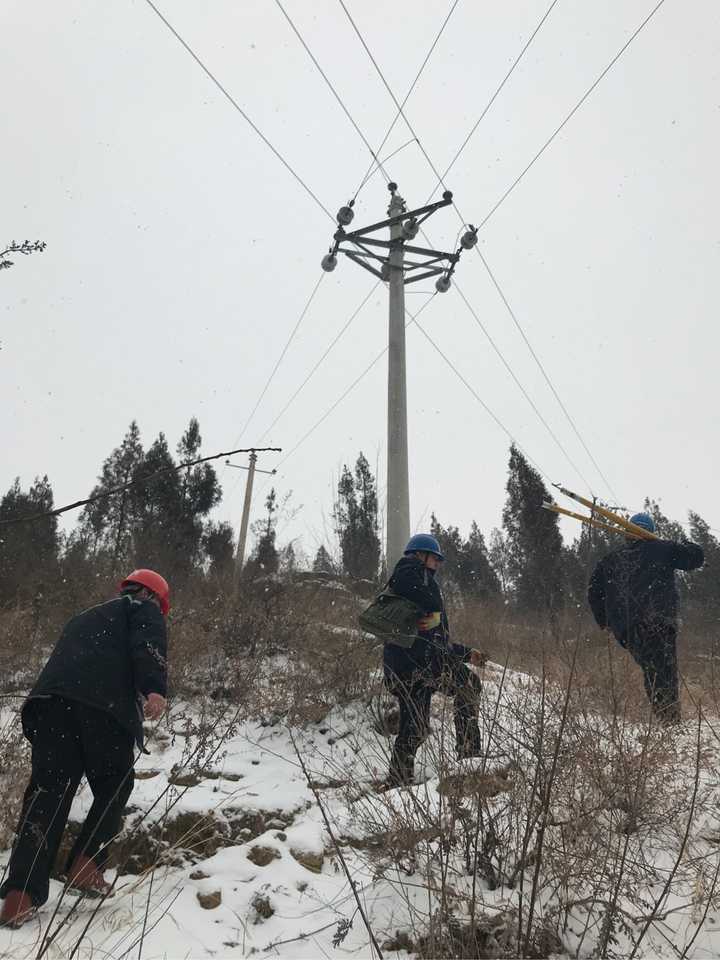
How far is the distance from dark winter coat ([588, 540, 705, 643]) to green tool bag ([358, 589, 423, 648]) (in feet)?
5.79

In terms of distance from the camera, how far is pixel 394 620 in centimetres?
364

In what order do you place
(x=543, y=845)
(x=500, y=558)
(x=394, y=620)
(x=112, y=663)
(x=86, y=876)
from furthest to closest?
(x=500, y=558), (x=394, y=620), (x=112, y=663), (x=86, y=876), (x=543, y=845)

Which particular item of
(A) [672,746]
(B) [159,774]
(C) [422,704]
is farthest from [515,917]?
(B) [159,774]

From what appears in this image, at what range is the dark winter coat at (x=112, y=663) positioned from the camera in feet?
8.30

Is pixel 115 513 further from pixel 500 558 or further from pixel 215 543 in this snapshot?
pixel 500 558

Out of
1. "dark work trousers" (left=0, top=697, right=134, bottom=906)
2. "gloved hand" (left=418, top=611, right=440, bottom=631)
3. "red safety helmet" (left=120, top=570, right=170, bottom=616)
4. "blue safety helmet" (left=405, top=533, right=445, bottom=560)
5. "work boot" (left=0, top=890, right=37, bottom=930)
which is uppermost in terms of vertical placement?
"blue safety helmet" (left=405, top=533, right=445, bottom=560)

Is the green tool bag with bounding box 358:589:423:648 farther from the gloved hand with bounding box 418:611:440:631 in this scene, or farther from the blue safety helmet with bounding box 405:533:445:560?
the blue safety helmet with bounding box 405:533:445:560

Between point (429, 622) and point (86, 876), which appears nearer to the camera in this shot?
point (86, 876)

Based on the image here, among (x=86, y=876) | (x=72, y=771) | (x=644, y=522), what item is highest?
(x=644, y=522)

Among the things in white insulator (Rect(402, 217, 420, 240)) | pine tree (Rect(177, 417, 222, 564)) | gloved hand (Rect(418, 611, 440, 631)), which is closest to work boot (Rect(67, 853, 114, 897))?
gloved hand (Rect(418, 611, 440, 631))

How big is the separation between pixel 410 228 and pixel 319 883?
720 cm

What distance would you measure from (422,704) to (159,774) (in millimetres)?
2010

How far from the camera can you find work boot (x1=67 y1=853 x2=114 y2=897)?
90.0 inches

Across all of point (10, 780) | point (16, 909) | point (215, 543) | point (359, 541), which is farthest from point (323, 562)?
point (215, 543)
